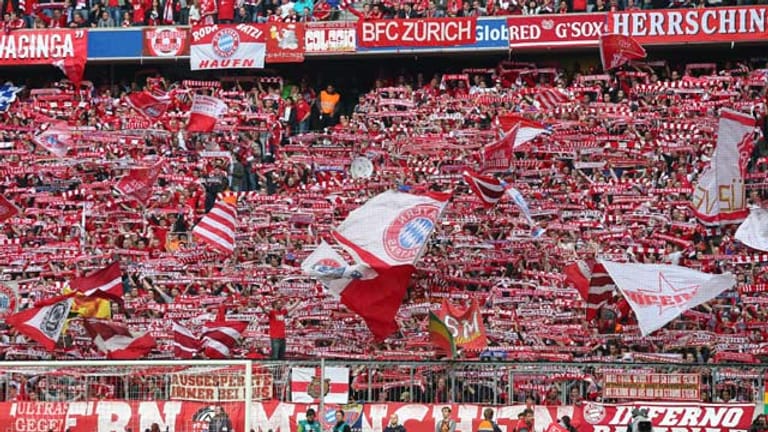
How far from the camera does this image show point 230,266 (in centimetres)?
3612

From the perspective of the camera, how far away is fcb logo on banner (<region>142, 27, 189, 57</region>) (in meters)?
42.9

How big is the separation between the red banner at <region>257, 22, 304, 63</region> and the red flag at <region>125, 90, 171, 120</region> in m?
2.84

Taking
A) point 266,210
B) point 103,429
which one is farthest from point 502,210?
point 103,429

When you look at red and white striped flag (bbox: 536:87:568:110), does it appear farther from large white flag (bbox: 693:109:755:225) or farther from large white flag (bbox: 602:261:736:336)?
large white flag (bbox: 602:261:736:336)

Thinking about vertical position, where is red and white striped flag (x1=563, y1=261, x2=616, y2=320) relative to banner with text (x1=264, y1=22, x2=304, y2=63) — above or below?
below

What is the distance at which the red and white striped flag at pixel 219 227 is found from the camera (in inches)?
1372

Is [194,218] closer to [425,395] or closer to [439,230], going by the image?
[439,230]

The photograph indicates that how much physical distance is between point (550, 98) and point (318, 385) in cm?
1221

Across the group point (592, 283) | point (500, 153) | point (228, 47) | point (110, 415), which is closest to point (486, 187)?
point (500, 153)

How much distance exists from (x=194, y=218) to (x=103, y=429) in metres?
10.1

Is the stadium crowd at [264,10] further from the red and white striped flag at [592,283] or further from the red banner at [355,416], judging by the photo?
the red banner at [355,416]

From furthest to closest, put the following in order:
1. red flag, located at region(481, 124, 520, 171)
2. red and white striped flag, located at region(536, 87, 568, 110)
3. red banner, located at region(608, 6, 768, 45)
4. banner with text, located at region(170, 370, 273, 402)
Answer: red banner, located at region(608, 6, 768, 45) < red and white striped flag, located at region(536, 87, 568, 110) < red flag, located at region(481, 124, 520, 171) < banner with text, located at region(170, 370, 273, 402)

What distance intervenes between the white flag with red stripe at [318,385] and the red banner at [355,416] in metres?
0.17

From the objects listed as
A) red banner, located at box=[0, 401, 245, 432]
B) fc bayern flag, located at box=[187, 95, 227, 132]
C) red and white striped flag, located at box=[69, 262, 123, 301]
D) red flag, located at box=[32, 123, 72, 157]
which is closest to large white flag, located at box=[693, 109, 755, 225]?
red banner, located at box=[0, 401, 245, 432]
